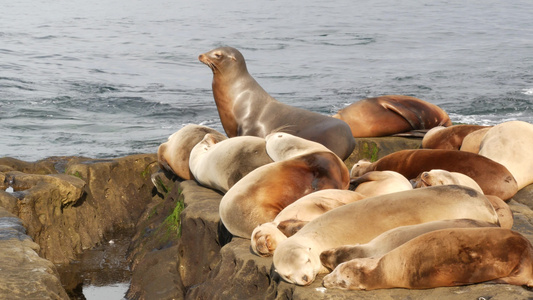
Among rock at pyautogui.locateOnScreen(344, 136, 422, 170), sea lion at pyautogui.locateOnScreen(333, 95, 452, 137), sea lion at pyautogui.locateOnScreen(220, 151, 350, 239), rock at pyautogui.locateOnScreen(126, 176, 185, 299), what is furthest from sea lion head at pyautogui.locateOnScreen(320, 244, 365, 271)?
sea lion at pyautogui.locateOnScreen(333, 95, 452, 137)

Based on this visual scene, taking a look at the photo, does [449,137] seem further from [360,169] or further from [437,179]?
[437,179]

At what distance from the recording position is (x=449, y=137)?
6.97 m

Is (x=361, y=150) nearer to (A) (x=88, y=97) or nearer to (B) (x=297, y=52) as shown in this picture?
(A) (x=88, y=97)

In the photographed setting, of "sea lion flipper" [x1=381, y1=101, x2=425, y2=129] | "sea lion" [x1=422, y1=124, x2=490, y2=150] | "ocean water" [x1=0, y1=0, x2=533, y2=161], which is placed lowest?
"ocean water" [x1=0, y1=0, x2=533, y2=161]

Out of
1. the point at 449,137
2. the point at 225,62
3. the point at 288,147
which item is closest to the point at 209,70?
the point at 225,62

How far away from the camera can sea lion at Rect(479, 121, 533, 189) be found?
5.81 metres

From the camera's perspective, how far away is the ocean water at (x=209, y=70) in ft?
46.4

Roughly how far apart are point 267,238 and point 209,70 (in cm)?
1922

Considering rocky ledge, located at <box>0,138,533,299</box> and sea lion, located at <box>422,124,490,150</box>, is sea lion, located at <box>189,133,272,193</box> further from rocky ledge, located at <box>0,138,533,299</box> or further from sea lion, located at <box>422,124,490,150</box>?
sea lion, located at <box>422,124,490,150</box>

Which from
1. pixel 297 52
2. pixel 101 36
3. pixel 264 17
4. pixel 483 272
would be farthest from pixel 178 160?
pixel 264 17

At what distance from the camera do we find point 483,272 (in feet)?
10.4

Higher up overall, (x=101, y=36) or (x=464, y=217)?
(x=464, y=217)

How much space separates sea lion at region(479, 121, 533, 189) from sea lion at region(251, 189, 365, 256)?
194 centimetres

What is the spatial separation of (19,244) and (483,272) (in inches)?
117
